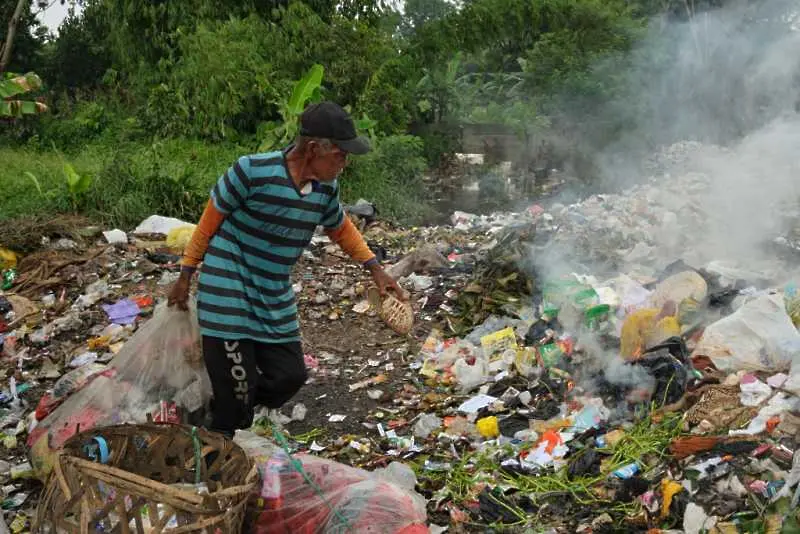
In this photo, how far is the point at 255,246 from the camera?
2871 millimetres

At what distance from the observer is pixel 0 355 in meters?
4.97

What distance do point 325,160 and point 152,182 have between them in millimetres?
5564

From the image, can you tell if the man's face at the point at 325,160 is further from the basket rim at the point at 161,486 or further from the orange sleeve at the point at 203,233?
the basket rim at the point at 161,486

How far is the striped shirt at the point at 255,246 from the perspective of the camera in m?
2.77

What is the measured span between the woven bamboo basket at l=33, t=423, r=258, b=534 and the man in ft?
1.32

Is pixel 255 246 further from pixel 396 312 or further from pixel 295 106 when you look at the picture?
pixel 295 106

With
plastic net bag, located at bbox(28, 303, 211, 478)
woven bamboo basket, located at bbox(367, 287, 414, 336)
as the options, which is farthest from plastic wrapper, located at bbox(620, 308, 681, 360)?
plastic net bag, located at bbox(28, 303, 211, 478)

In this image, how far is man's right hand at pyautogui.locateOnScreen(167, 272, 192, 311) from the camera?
9.80ft

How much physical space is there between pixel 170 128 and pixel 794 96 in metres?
10.7

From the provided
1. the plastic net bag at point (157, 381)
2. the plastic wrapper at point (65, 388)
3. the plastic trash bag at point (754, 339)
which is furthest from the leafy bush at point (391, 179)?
the plastic net bag at point (157, 381)

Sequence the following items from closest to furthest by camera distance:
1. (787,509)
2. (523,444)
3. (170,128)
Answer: (787,509) < (523,444) < (170,128)

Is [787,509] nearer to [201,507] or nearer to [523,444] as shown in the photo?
[523,444]

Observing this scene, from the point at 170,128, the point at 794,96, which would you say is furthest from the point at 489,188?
the point at 794,96

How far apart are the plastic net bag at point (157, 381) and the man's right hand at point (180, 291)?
0.04 metres
